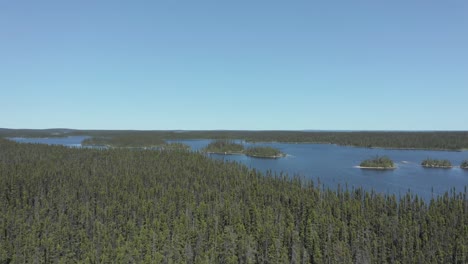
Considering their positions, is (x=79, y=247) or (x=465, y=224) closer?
(x=79, y=247)

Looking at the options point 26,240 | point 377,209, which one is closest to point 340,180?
point 377,209

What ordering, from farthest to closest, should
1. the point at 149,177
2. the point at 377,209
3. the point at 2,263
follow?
the point at 149,177
the point at 377,209
the point at 2,263

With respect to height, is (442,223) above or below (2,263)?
above

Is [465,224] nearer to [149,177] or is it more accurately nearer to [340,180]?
[340,180]

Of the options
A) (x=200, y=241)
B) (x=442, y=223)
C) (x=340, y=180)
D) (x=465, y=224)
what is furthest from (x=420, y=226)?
(x=340, y=180)

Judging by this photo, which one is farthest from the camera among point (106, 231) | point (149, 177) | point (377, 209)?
point (149, 177)

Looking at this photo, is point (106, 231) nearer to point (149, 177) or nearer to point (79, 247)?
point (79, 247)
